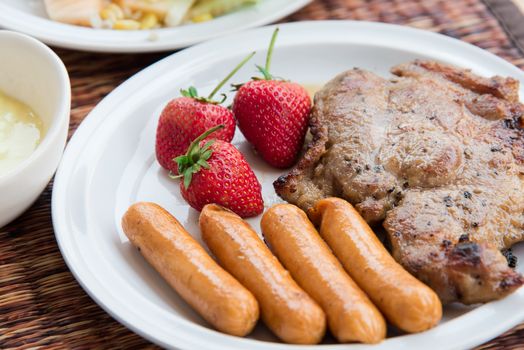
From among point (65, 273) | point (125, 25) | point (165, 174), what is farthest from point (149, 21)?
point (65, 273)

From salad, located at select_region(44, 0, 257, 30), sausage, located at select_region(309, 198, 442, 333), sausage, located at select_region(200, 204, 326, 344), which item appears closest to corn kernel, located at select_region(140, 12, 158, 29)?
salad, located at select_region(44, 0, 257, 30)

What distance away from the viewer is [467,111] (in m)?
3.48

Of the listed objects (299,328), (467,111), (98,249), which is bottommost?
(98,249)

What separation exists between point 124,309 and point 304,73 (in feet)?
6.57

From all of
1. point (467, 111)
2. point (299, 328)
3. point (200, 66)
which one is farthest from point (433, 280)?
point (200, 66)

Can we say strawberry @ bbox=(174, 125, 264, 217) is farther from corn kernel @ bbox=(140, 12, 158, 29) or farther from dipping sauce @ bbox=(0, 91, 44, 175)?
corn kernel @ bbox=(140, 12, 158, 29)

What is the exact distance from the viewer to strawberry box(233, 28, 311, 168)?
3.56 meters

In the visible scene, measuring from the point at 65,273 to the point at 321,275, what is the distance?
1250 mm

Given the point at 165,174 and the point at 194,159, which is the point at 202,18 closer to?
the point at 165,174

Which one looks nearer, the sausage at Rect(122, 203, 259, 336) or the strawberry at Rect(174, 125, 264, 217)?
the sausage at Rect(122, 203, 259, 336)

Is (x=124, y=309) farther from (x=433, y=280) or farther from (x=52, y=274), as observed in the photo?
(x=433, y=280)

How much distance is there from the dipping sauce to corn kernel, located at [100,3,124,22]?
117 cm

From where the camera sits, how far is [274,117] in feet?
11.7

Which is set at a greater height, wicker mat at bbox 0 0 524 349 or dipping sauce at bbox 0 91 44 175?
dipping sauce at bbox 0 91 44 175
